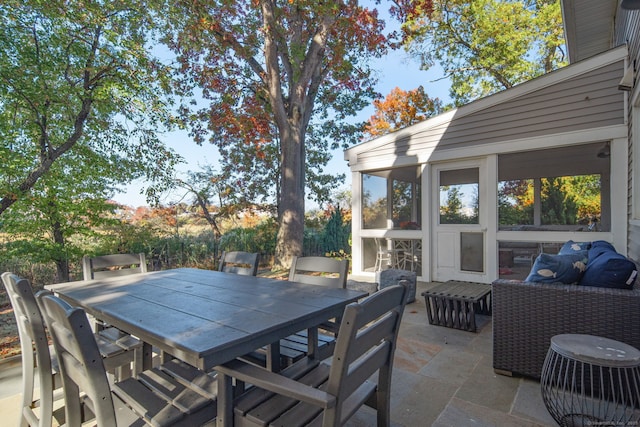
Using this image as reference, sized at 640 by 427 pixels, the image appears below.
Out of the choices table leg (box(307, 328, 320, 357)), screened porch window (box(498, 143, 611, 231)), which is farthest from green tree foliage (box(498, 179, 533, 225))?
table leg (box(307, 328, 320, 357))

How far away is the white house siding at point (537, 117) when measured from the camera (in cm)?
389

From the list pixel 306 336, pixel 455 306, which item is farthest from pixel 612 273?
pixel 306 336

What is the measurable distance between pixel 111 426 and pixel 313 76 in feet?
27.4

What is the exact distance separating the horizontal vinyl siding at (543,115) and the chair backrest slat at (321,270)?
11.9 feet

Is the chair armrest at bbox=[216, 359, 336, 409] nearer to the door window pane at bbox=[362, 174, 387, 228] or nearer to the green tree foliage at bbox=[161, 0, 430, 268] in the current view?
the door window pane at bbox=[362, 174, 387, 228]

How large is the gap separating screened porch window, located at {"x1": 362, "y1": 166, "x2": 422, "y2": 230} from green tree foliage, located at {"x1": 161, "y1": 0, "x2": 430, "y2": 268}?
2.29 m

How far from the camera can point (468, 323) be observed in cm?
319

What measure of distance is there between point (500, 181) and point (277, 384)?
478cm

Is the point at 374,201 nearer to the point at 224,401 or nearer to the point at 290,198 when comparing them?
the point at 290,198

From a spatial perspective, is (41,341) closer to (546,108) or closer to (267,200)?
(546,108)

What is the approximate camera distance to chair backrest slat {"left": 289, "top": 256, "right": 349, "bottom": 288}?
2164 millimetres

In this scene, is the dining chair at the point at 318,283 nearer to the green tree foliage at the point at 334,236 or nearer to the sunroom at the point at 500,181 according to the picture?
the sunroom at the point at 500,181

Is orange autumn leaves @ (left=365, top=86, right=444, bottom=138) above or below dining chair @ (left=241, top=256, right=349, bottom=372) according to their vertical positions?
above

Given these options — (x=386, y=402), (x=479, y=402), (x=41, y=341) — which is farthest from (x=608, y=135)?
(x=41, y=341)
